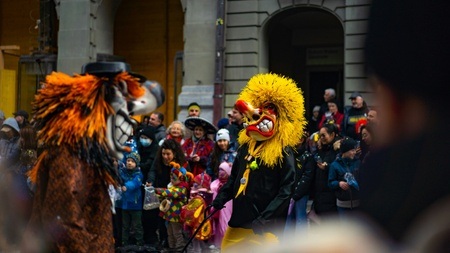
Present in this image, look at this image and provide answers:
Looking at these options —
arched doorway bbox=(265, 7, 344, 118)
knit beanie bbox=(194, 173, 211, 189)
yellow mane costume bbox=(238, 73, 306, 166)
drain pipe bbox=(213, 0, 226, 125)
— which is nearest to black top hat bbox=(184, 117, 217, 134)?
knit beanie bbox=(194, 173, 211, 189)

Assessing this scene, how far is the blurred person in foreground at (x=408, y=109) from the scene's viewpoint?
1202 millimetres

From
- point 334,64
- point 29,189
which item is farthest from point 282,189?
point 334,64

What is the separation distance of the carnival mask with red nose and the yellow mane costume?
1.0 inches

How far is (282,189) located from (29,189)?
389cm

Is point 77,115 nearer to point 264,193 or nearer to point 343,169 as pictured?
point 264,193

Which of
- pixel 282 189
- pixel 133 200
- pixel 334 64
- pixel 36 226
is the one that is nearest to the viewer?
pixel 36 226

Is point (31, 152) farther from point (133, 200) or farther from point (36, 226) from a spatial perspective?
point (36, 226)

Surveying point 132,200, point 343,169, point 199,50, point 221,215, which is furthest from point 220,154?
point 199,50

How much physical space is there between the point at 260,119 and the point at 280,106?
276 mm

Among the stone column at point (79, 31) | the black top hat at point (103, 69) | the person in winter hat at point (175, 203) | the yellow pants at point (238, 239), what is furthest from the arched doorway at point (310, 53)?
the black top hat at point (103, 69)

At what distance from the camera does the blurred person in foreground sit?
1.20 meters

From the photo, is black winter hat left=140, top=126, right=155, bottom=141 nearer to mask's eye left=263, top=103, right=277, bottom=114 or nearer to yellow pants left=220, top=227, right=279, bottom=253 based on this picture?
mask's eye left=263, top=103, right=277, bottom=114

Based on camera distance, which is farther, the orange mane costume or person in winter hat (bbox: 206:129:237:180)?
person in winter hat (bbox: 206:129:237:180)

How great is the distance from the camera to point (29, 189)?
8.46m
